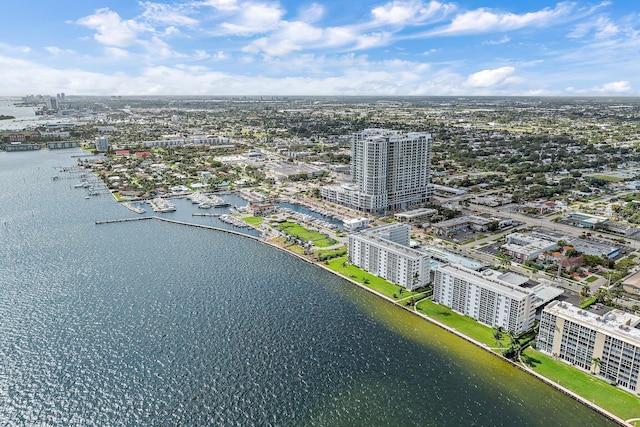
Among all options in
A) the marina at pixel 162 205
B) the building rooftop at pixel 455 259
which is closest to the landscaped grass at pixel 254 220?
the marina at pixel 162 205

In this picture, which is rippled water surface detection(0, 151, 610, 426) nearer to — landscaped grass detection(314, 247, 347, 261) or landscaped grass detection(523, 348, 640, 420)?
landscaped grass detection(523, 348, 640, 420)

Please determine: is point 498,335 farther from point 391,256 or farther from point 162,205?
point 162,205

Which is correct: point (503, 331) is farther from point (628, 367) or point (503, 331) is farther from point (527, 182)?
point (527, 182)

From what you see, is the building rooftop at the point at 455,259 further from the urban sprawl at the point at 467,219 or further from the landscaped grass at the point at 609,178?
the landscaped grass at the point at 609,178

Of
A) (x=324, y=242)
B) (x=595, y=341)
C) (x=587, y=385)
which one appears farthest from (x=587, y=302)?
(x=324, y=242)

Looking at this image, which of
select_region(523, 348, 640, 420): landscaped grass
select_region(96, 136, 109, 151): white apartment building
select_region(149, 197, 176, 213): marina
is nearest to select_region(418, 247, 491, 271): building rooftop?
select_region(523, 348, 640, 420): landscaped grass
